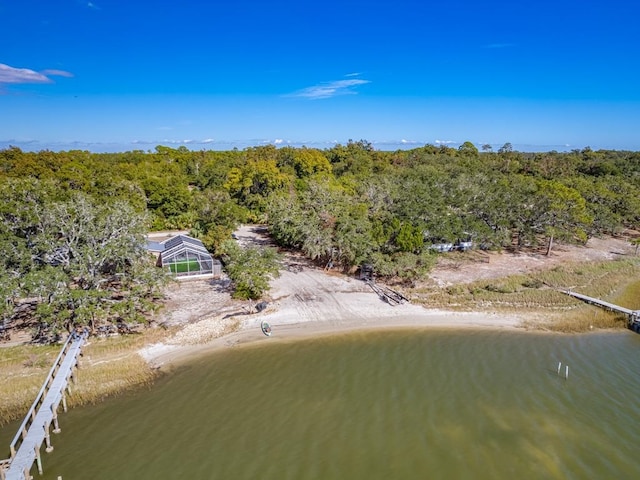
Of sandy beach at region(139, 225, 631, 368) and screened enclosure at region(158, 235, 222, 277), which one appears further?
screened enclosure at region(158, 235, 222, 277)

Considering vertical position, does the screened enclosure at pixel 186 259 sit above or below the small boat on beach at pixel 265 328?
above

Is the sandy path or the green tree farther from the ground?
the green tree

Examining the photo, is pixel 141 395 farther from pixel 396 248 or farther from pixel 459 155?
pixel 459 155

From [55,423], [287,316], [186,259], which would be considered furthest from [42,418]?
[186,259]

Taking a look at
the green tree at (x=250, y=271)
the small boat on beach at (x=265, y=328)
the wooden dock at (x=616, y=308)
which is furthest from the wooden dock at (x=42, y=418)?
the wooden dock at (x=616, y=308)

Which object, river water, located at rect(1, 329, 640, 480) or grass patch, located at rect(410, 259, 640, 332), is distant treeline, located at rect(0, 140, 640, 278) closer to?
grass patch, located at rect(410, 259, 640, 332)

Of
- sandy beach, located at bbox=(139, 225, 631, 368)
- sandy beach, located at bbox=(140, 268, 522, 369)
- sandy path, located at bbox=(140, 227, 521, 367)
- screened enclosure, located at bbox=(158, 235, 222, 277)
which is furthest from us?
screened enclosure, located at bbox=(158, 235, 222, 277)

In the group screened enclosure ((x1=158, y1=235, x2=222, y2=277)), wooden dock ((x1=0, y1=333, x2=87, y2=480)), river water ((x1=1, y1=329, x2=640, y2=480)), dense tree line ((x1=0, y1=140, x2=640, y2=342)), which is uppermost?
dense tree line ((x1=0, y1=140, x2=640, y2=342))

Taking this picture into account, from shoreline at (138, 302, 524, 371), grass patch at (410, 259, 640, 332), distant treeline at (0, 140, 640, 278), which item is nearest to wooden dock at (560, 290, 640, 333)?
grass patch at (410, 259, 640, 332)

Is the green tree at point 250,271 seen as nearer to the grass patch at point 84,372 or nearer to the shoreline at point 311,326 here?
the shoreline at point 311,326
